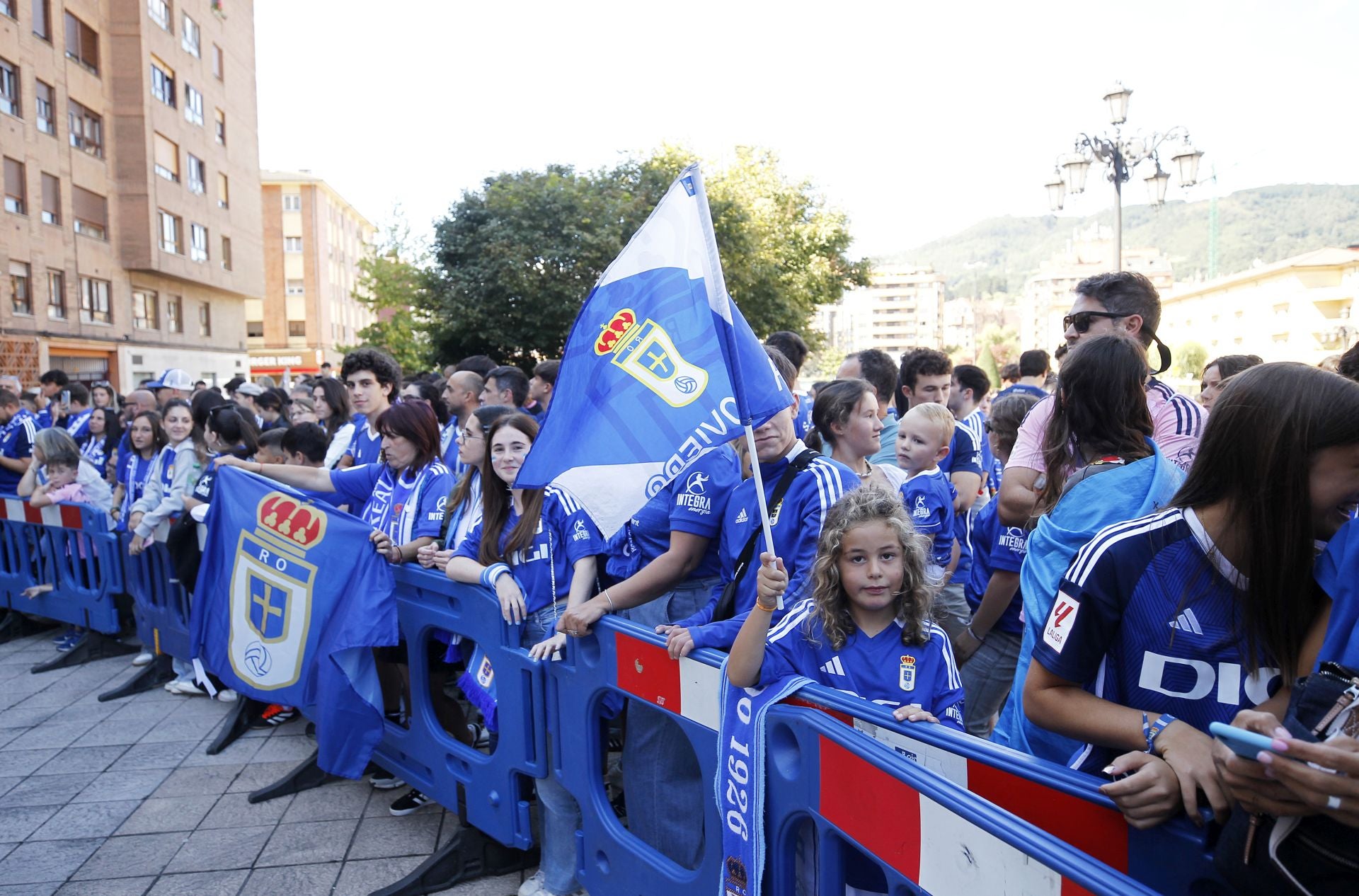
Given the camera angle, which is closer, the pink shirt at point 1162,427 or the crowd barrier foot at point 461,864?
the pink shirt at point 1162,427

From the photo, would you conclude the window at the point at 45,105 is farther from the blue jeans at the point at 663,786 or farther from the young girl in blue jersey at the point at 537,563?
the blue jeans at the point at 663,786

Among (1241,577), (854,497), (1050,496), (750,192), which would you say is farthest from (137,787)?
(750,192)

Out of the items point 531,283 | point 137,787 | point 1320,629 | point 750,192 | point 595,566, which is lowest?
point 137,787

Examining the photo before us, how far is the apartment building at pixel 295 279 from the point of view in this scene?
204ft

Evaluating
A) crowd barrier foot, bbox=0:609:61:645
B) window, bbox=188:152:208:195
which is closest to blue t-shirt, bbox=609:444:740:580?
crowd barrier foot, bbox=0:609:61:645

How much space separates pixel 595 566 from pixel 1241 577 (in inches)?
102

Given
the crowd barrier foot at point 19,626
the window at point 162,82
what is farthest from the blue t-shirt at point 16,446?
the window at point 162,82

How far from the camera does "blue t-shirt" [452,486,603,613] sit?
12.4 ft

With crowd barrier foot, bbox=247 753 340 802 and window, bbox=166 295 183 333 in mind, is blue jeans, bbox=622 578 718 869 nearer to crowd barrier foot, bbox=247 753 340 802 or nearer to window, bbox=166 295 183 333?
crowd barrier foot, bbox=247 753 340 802

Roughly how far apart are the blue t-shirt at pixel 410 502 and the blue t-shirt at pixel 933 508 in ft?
7.46

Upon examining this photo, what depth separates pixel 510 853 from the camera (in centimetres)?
386

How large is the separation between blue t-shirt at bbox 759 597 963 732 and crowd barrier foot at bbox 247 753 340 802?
301 cm

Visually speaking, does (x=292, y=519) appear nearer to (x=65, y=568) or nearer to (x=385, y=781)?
(x=385, y=781)

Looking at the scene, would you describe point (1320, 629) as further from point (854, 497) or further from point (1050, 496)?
point (854, 497)
